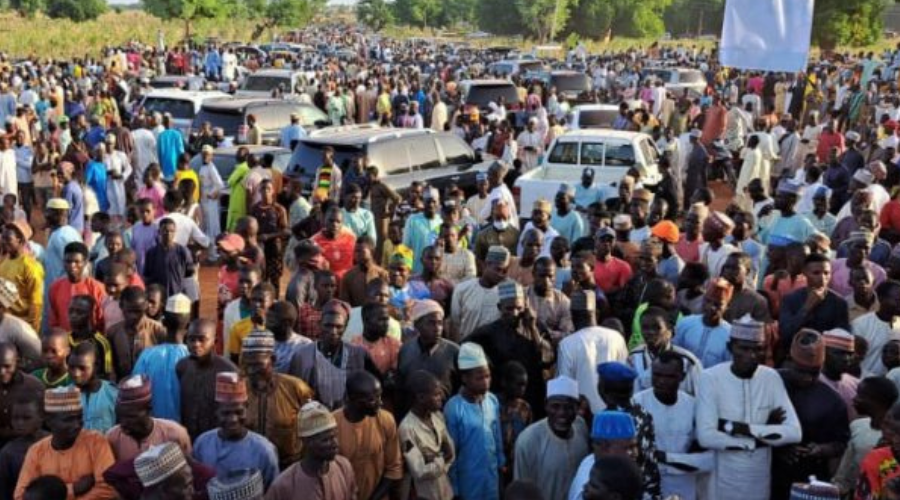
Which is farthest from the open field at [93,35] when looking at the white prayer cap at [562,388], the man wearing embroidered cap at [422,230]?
the white prayer cap at [562,388]

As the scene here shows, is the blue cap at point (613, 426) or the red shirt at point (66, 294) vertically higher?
the blue cap at point (613, 426)

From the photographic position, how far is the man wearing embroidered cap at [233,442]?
4.86m

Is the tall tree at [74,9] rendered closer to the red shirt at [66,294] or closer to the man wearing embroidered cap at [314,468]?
the red shirt at [66,294]

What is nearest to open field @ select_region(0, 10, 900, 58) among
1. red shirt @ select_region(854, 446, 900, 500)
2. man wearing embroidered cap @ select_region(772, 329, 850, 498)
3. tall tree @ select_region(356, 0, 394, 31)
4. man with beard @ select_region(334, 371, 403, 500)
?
tall tree @ select_region(356, 0, 394, 31)

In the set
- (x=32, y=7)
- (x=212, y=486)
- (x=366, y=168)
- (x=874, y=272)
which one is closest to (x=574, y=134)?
(x=366, y=168)

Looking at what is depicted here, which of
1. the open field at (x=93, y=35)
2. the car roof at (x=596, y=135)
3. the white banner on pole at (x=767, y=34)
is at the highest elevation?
the white banner on pole at (x=767, y=34)

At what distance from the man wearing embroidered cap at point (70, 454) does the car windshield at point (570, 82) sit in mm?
22550

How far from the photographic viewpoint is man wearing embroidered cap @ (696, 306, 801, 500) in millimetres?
5047

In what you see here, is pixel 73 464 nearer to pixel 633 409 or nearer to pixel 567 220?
pixel 633 409

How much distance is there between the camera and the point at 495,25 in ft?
269

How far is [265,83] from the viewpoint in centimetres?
2455

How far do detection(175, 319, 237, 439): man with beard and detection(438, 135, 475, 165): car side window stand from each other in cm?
833

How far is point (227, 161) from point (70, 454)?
9150 mm

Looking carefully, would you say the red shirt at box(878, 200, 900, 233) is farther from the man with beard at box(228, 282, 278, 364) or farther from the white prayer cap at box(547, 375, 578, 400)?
the man with beard at box(228, 282, 278, 364)
